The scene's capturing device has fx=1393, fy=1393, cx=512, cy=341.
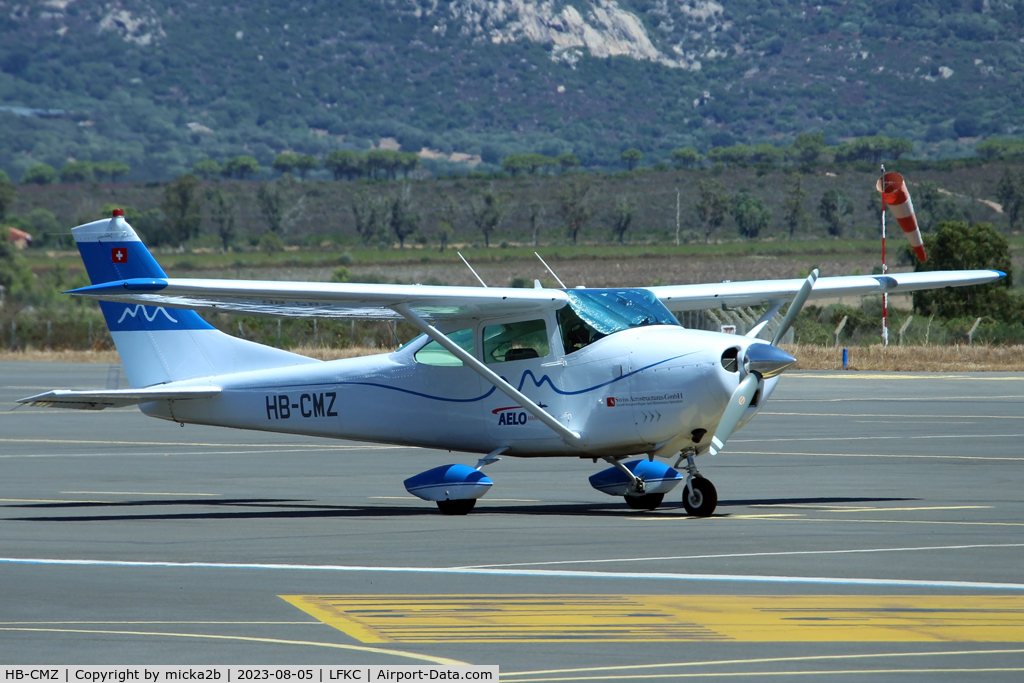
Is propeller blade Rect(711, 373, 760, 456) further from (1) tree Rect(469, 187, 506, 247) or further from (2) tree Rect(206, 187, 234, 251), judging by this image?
(2) tree Rect(206, 187, 234, 251)

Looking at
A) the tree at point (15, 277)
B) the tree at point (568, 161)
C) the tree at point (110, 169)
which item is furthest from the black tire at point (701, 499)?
the tree at point (568, 161)

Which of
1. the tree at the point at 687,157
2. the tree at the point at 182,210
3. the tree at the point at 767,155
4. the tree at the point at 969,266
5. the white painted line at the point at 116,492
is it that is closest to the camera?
the white painted line at the point at 116,492

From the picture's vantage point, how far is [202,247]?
117938 mm

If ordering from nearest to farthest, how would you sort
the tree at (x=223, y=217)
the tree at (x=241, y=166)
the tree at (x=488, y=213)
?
1. the tree at (x=223, y=217)
2. the tree at (x=488, y=213)
3. the tree at (x=241, y=166)

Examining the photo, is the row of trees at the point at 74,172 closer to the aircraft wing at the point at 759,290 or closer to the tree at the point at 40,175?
the tree at the point at 40,175

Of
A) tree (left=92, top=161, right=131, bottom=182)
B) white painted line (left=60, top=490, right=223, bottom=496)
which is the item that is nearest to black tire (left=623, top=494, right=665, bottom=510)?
white painted line (left=60, top=490, right=223, bottom=496)

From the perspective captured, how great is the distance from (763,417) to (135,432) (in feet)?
38.5

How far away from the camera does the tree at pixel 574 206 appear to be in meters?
120

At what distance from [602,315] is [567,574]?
13.9 feet

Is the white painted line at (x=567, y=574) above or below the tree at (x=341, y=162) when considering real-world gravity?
below

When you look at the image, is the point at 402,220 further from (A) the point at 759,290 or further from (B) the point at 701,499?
→ (B) the point at 701,499

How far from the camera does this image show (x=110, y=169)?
17938cm

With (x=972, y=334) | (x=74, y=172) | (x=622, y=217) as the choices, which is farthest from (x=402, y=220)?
(x=972, y=334)

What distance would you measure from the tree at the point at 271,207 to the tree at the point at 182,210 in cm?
628
